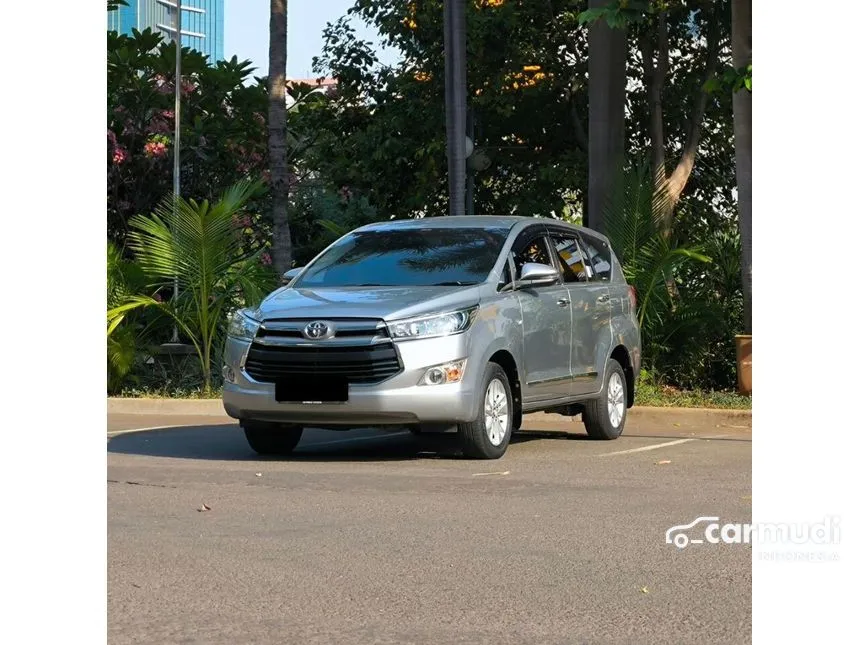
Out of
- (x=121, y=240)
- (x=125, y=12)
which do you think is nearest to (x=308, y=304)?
(x=121, y=240)

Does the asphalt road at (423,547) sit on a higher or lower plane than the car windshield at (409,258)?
lower

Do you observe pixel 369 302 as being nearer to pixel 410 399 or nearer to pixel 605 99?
pixel 410 399

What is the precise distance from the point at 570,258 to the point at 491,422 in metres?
2.33

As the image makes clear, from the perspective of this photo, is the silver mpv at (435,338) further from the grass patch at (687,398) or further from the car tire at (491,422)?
the grass patch at (687,398)

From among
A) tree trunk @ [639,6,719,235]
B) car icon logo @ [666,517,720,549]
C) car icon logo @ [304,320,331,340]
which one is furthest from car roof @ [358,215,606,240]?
tree trunk @ [639,6,719,235]

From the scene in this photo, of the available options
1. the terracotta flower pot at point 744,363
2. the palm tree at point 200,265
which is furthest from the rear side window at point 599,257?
the palm tree at point 200,265

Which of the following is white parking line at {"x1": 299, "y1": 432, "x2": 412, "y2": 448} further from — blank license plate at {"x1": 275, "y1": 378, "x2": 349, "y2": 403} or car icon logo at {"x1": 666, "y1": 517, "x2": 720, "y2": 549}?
car icon logo at {"x1": 666, "y1": 517, "x2": 720, "y2": 549}

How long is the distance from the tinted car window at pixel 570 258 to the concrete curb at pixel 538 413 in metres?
2.26

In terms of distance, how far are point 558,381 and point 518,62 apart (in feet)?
38.7

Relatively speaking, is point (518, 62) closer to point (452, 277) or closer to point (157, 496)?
point (452, 277)

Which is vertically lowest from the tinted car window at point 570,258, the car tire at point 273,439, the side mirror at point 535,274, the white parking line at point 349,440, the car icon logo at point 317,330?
the white parking line at point 349,440

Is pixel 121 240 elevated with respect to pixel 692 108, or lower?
lower

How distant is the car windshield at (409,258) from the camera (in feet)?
41.7
